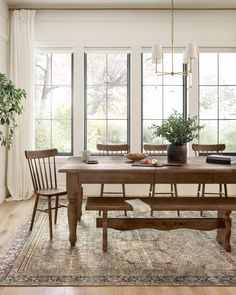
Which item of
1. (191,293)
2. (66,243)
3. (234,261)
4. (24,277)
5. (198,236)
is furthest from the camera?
(198,236)

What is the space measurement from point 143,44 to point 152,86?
2.24 ft

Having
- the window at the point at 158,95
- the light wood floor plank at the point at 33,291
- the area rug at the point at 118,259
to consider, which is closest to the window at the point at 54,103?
the window at the point at 158,95

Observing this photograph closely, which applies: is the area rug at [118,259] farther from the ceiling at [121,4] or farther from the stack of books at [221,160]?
the ceiling at [121,4]

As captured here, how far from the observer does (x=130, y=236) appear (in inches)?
159

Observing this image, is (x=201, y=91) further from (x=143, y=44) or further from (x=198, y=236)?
(x=198, y=236)

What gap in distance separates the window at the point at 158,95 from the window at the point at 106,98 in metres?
0.30

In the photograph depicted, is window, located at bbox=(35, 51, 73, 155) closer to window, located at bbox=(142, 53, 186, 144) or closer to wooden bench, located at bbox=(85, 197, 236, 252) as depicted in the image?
window, located at bbox=(142, 53, 186, 144)

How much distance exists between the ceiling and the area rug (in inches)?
136

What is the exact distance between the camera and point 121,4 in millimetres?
5816

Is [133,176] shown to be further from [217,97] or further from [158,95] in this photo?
[217,97]

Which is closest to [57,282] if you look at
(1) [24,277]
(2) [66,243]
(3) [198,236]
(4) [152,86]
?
(1) [24,277]

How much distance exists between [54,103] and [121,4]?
189cm

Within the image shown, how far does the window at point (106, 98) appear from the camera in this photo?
20.2 feet

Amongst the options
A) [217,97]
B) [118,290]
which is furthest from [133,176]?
[217,97]
